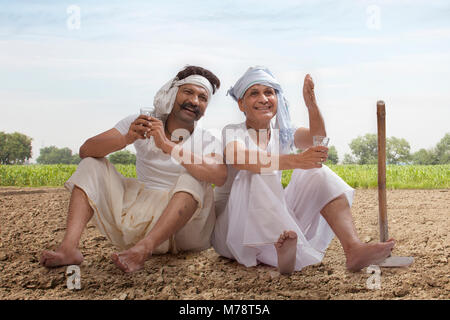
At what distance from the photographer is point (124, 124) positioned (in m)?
3.07

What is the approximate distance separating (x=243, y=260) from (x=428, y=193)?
4.90 m

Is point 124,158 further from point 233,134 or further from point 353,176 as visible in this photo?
point 233,134

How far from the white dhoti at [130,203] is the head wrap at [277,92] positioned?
612 millimetres

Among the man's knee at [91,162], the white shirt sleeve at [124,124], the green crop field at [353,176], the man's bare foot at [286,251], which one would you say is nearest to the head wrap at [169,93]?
the white shirt sleeve at [124,124]

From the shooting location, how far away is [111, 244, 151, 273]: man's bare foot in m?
2.68

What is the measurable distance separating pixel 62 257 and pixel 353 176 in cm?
616

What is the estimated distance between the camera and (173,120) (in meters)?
3.22

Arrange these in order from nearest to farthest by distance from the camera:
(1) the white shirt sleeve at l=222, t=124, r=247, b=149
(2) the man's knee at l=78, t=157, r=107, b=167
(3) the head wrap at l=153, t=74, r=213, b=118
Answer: (1) the white shirt sleeve at l=222, t=124, r=247, b=149 < (2) the man's knee at l=78, t=157, r=107, b=167 < (3) the head wrap at l=153, t=74, r=213, b=118

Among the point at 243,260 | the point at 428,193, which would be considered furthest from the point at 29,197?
the point at 428,193

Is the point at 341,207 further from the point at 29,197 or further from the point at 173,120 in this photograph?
the point at 29,197

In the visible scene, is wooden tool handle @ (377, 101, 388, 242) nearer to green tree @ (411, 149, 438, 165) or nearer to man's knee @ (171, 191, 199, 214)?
man's knee @ (171, 191, 199, 214)

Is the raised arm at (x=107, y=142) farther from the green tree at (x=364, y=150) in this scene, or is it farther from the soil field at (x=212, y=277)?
the green tree at (x=364, y=150)

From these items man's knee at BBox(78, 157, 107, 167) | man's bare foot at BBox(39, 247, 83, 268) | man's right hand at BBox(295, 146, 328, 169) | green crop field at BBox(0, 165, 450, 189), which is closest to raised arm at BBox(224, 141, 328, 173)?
man's right hand at BBox(295, 146, 328, 169)

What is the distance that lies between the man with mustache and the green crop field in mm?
4284
